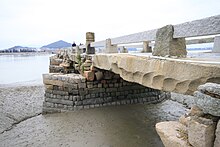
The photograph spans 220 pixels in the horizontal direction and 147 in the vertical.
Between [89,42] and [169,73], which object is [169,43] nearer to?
[169,73]

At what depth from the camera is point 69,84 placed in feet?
24.3

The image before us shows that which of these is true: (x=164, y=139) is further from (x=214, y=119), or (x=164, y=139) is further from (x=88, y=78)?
(x=88, y=78)

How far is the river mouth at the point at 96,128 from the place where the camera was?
16.6ft

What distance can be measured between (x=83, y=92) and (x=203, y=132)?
594 centimetres

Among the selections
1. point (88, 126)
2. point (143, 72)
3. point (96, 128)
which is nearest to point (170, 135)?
point (143, 72)

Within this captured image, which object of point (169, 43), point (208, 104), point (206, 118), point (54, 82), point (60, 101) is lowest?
point (60, 101)

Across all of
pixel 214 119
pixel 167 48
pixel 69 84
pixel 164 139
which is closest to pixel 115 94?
pixel 69 84

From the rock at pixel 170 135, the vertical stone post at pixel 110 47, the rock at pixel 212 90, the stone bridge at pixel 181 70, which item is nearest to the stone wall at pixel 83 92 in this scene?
the stone bridge at pixel 181 70

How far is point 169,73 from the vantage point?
277cm

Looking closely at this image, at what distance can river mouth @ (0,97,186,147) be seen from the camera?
16.6ft

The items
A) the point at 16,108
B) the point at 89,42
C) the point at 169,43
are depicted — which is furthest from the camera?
the point at 16,108

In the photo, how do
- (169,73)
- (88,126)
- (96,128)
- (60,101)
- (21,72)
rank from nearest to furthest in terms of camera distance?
(169,73), (96,128), (88,126), (60,101), (21,72)

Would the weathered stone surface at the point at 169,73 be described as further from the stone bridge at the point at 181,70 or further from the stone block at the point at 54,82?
the stone block at the point at 54,82

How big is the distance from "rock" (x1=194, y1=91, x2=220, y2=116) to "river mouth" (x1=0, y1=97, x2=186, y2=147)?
328 centimetres
